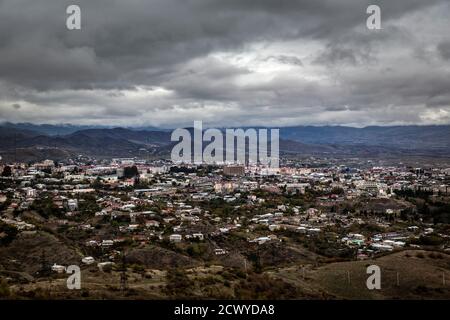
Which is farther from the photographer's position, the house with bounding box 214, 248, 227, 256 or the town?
the house with bounding box 214, 248, 227, 256

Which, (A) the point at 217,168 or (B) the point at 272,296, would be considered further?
(A) the point at 217,168

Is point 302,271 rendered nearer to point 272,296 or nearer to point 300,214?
point 272,296

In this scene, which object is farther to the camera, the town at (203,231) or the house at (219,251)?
the house at (219,251)

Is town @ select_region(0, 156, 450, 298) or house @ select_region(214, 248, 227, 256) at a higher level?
town @ select_region(0, 156, 450, 298)

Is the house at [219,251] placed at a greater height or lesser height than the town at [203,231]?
lesser

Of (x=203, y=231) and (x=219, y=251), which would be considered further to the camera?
(x=203, y=231)

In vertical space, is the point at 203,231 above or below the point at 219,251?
above
